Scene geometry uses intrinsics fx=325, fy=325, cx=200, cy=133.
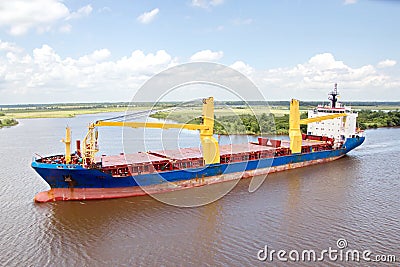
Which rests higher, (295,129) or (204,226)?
(295,129)

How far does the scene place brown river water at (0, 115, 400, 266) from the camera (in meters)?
8.34

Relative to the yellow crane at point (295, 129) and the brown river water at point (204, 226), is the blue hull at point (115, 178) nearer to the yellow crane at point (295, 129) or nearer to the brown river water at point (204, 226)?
the brown river water at point (204, 226)

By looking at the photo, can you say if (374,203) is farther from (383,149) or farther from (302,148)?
(383,149)

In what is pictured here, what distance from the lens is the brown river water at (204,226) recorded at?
27.3 ft

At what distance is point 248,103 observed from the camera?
10406 millimetres

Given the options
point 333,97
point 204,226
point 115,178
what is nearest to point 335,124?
point 333,97

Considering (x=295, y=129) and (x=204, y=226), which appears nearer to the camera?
(x=204, y=226)

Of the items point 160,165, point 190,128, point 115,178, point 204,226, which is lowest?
point 204,226

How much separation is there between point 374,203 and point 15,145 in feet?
82.6

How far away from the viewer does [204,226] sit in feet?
33.4

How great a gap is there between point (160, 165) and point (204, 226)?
3.91 meters

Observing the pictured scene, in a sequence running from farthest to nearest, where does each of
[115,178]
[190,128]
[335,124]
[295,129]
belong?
[335,124]
[295,129]
[190,128]
[115,178]

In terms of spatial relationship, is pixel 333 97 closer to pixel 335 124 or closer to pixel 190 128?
pixel 335 124

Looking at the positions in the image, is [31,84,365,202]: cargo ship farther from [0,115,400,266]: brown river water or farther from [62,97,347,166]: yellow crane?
[0,115,400,266]: brown river water
